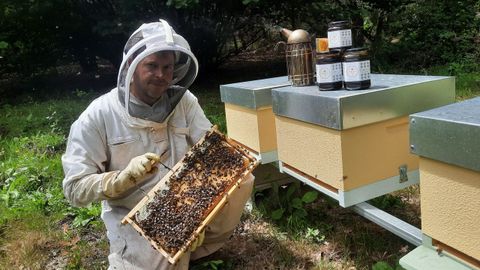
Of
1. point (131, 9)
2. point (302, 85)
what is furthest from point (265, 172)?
point (131, 9)

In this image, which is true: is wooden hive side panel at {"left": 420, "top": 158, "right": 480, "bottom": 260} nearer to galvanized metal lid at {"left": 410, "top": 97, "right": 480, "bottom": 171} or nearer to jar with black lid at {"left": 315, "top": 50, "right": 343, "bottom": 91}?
galvanized metal lid at {"left": 410, "top": 97, "right": 480, "bottom": 171}

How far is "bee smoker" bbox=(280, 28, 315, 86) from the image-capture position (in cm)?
255

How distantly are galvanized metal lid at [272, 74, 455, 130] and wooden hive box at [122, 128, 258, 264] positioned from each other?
0.38m

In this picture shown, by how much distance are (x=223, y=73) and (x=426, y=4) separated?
430 centimetres

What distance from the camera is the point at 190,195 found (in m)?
2.24

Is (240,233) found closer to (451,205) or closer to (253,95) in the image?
(253,95)

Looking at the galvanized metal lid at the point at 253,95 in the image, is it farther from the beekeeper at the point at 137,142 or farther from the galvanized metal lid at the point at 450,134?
the galvanized metal lid at the point at 450,134

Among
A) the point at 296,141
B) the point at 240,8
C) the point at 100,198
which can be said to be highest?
the point at 240,8

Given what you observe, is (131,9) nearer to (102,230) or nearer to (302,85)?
(102,230)

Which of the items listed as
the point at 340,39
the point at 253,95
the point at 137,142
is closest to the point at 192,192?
the point at 137,142

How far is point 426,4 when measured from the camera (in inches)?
341

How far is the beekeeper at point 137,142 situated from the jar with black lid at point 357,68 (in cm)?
80

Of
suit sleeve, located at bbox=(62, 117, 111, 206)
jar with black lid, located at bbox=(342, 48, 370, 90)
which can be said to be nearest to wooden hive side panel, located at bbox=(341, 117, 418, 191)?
jar with black lid, located at bbox=(342, 48, 370, 90)

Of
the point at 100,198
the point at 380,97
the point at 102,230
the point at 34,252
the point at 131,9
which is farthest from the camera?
the point at 131,9
